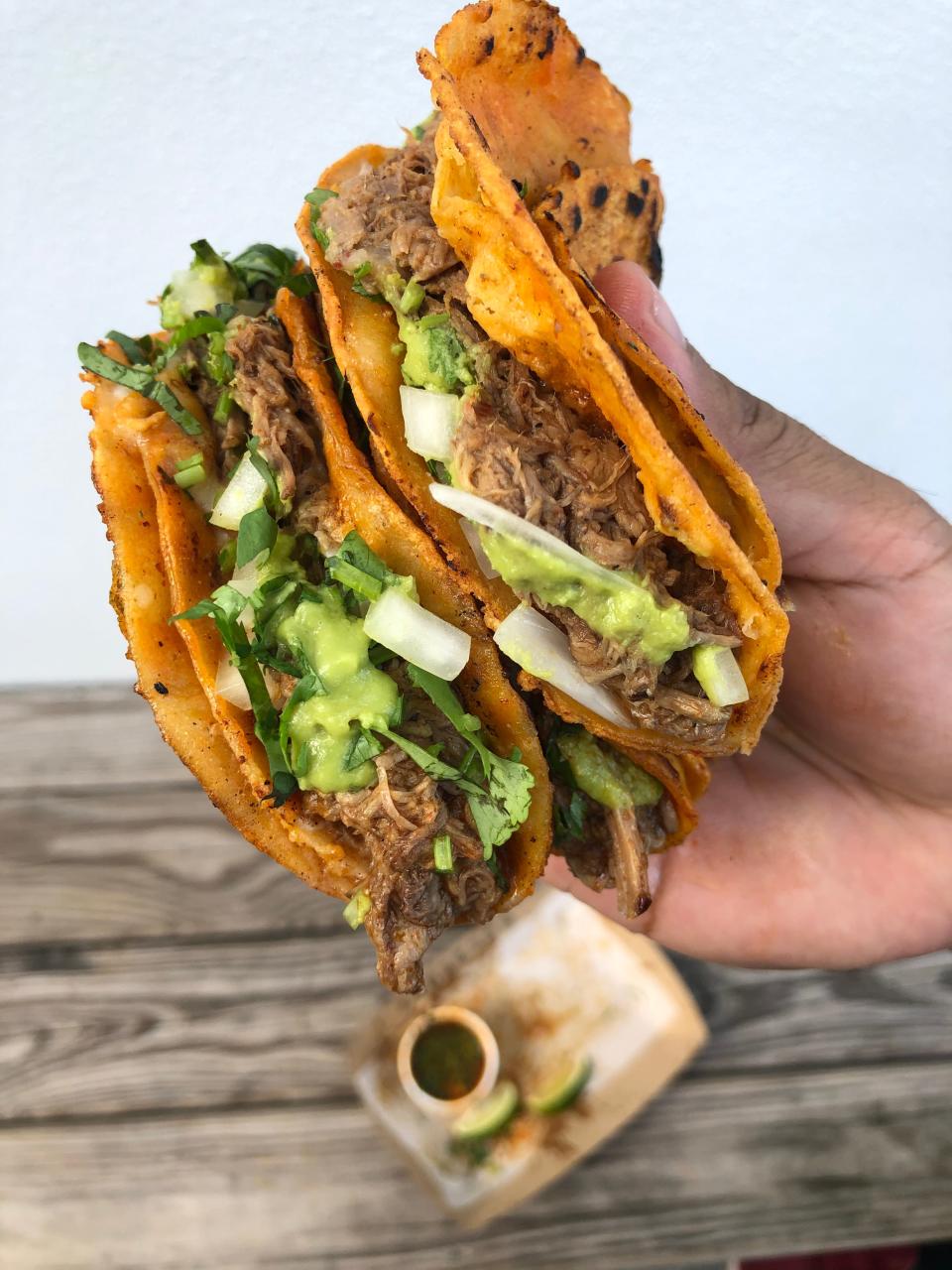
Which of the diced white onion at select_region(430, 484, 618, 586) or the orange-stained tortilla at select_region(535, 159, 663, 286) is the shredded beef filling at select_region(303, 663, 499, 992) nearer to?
the diced white onion at select_region(430, 484, 618, 586)

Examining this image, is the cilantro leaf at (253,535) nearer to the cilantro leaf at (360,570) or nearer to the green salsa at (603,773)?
the cilantro leaf at (360,570)

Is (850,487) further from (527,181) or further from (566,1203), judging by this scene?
(566,1203)

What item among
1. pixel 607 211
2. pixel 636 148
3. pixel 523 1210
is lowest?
pixel 523 1210

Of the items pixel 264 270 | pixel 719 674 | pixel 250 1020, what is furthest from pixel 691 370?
pixel 250 1020

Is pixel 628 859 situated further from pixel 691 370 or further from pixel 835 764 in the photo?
pixel 835 764

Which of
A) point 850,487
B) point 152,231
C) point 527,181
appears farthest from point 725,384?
point 152,231

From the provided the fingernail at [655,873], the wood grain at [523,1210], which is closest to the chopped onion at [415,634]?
the fingernail at [655,873]

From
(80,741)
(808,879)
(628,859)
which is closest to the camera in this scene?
(628,859)
